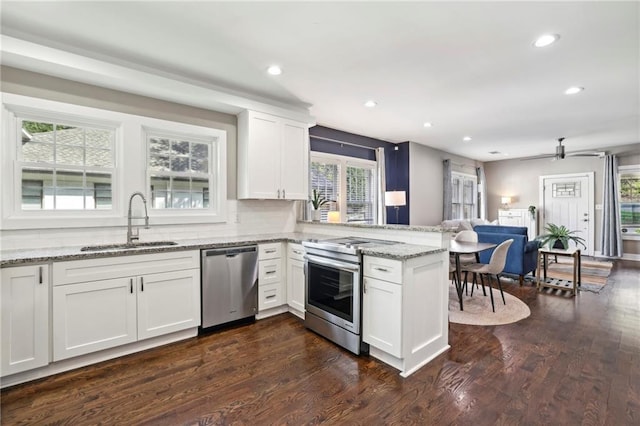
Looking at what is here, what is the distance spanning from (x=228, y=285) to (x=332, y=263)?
1157 millimetres

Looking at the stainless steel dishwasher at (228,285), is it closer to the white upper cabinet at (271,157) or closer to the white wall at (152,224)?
the white wall at (152,224)

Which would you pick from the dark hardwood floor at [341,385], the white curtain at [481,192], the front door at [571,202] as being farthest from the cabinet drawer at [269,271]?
the front door at [571,202]

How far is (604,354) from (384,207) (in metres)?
3.87

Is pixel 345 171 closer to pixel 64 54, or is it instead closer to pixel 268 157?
pixel 268 157

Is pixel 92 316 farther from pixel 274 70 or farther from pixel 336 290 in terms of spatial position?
pixel 274 70

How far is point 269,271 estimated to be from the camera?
3.51 m

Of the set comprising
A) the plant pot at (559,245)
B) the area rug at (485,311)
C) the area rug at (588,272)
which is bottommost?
the area rug at (485,311)

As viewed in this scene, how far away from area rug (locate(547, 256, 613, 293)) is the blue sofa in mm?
699

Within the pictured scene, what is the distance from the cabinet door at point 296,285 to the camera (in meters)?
3.45

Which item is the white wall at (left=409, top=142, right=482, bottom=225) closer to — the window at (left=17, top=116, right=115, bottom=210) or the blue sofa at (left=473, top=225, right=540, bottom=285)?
the blue sofa at (left=473, top=225, right=540, bottom=285)

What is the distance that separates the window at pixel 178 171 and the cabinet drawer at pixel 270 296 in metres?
1.26

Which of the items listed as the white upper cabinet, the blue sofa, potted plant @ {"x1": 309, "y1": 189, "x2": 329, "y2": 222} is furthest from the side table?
the white upper cabinet

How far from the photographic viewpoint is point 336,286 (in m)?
2.88

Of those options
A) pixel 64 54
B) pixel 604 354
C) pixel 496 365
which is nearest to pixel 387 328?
→ pixel 496 365
